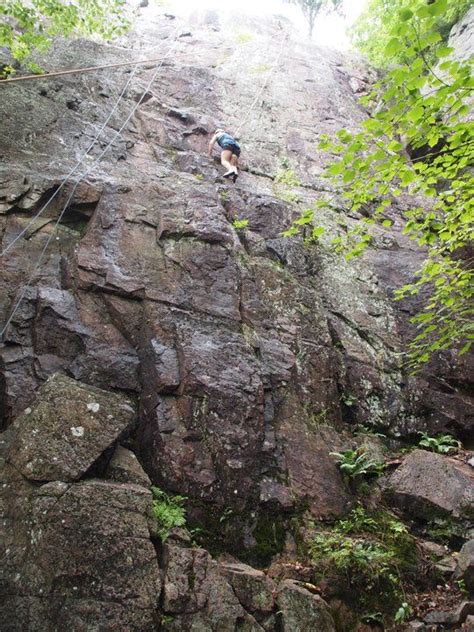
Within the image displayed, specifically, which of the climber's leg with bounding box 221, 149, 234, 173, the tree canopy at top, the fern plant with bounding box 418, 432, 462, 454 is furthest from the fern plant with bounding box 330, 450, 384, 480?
the tree canopy at top

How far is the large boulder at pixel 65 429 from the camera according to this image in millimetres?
4320

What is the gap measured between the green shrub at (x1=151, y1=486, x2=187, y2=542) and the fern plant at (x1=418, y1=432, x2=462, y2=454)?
4084 millimetres

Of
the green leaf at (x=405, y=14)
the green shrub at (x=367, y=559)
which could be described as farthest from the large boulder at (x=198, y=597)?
the green leaf at (x=405, y=14)

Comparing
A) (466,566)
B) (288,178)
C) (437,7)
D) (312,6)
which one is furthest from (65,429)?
(312,6)

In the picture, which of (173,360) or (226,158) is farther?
(226,158)

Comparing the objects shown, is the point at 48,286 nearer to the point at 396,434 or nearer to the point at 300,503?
the point at 300,503

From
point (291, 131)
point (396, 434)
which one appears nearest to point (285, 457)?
point (396, 434)

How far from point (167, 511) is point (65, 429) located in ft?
4.58

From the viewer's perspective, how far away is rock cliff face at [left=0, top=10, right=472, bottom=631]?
4.09m

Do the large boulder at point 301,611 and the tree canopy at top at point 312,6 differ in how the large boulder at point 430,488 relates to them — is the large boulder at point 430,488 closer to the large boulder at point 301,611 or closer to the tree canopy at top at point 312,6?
the large boulder at point 301,611

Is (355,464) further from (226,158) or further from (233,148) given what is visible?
(233,148)

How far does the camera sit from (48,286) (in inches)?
256

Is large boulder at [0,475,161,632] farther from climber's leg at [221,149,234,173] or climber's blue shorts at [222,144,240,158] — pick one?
climber's blue shorts at [222,144,240,158]

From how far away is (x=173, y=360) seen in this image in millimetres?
6012
